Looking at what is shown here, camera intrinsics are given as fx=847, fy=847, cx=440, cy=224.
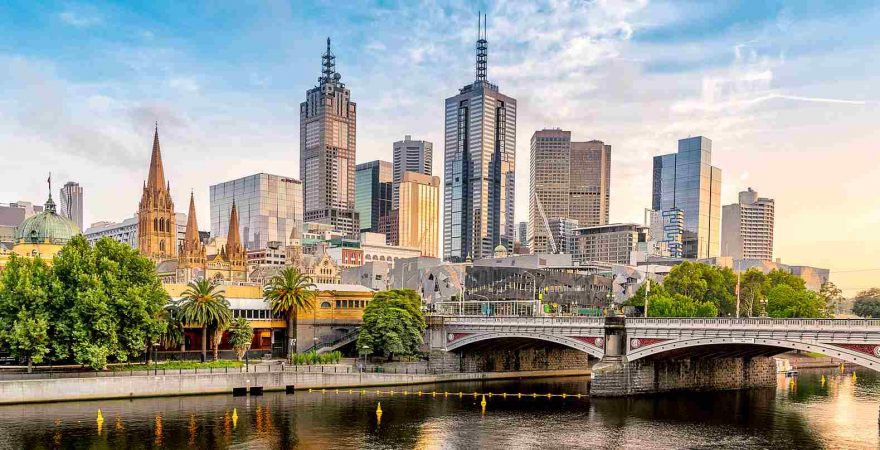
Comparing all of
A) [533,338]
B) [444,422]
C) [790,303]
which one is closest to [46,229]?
[533,338]

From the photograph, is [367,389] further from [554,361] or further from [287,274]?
[554,361]

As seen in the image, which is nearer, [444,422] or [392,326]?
[444,422]

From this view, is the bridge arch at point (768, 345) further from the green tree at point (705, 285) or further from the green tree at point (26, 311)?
the green tree at point (705, 285)

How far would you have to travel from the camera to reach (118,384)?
87.2 m

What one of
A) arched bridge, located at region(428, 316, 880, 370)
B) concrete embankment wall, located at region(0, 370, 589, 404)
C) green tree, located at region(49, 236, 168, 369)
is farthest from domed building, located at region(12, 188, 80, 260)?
arched bridge, located at region(428, 316, 880, 370)

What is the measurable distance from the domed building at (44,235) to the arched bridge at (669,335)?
68.3m

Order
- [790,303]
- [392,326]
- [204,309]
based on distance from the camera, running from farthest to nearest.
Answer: [790,303] → [392,326] → [204,309]

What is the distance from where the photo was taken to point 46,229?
5571 inches

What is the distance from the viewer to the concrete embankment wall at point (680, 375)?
95062mm

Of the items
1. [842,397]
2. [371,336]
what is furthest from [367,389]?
[842,397]

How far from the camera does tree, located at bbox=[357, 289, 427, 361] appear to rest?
111 meters

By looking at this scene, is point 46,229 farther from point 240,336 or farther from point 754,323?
point 754,323

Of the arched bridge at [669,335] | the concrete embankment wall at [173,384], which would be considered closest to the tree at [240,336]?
the concrete embankment wall at [173,384]

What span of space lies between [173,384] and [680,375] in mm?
58974
